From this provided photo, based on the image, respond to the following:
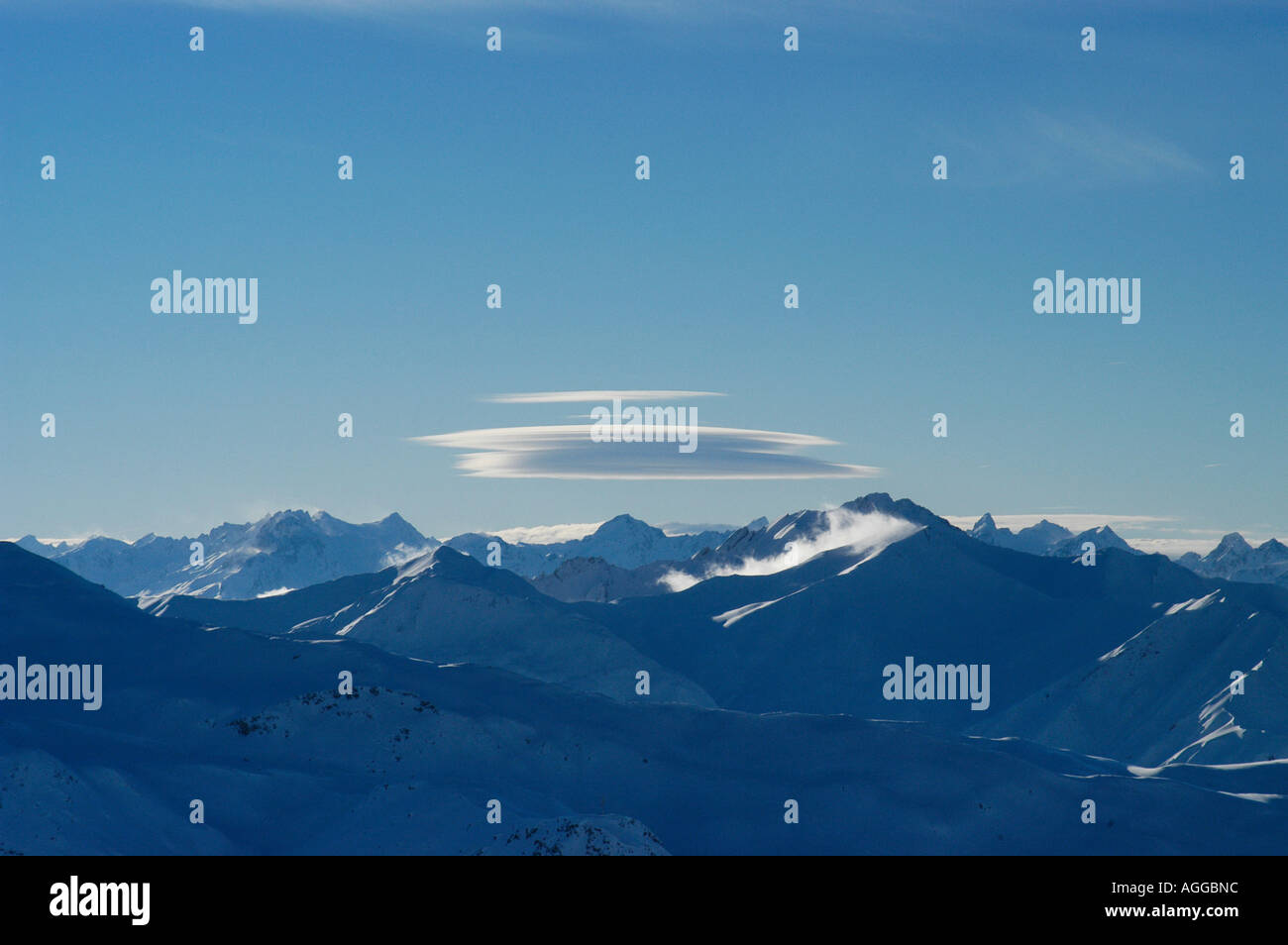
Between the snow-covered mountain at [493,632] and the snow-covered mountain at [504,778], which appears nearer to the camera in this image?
the snow-covered mountain at [504,778]

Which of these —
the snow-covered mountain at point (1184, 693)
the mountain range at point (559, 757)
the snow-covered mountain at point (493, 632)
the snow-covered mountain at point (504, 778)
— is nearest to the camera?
the snow-covered mountain at point (504, 778)

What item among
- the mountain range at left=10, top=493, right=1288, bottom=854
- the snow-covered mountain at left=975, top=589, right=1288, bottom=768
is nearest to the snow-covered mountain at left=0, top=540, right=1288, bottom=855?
the mountain range at left=10, top=493, right=1288, bottom=854

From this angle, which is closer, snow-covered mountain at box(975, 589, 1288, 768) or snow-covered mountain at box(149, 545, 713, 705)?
snow-covered mountain at box(975, 589, 1288, 768)

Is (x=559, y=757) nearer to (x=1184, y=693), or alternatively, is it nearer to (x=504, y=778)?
(x=504, y=778)

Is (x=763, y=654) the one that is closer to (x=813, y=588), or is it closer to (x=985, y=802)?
(x=813, y=588)

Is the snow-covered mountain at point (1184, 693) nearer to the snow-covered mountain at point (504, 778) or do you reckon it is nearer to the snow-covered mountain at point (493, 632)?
the snow-covered mountain at point (493, 632)

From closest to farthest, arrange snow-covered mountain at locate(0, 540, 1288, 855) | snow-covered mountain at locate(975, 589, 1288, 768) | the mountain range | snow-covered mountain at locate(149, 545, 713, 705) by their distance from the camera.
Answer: snow-covered mountain at locate(0, 540, 1288, 855) → the mountain range → snow-covered mountain at locate(975, 589, 1288, 768) → snow-covered mountain at locate(149, 545, 713, 705)

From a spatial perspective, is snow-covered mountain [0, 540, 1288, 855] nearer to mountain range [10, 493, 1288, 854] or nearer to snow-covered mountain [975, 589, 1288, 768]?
mountain range [10, 493, 1288, 854]

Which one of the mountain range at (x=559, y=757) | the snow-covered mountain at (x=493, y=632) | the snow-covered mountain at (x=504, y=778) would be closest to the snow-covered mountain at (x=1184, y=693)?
the mountain range at (x=559, y=757)
